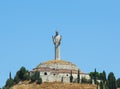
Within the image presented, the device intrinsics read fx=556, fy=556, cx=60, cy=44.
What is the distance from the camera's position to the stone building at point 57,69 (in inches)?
3585

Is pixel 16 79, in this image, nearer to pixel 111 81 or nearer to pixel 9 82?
pixel 9 82

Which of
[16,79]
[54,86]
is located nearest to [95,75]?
[54,86]

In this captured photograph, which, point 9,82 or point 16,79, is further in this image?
point 16,79

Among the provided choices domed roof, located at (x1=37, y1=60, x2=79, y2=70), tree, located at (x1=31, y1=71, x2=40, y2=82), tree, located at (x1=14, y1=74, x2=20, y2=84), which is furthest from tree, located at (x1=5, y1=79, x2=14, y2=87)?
domed roof, located at (x1=37, y1=60, x2=79, y2=70)

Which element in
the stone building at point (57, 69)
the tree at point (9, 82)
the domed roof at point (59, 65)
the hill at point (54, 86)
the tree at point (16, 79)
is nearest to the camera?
the hill at point (54, 86)

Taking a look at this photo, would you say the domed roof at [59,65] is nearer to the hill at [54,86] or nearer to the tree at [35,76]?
the tree at [35,76]

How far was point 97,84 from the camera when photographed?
3388 inches

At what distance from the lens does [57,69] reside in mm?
92875

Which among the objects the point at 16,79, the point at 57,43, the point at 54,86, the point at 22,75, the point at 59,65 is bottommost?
the point at 54,86

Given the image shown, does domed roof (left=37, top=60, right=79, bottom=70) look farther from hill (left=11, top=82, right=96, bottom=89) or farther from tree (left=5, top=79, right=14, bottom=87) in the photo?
tree (left=5, top=79, right=14, bottom=87)

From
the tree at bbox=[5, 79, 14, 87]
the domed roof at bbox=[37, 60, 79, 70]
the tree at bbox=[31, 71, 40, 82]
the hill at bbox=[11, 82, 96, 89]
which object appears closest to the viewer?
the hill at bbox=[11, 82, 96, 89]

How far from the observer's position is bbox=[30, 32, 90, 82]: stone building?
9106cm

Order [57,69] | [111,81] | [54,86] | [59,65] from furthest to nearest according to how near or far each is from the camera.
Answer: [57,69]
[59,65]
[54,86]
[111,81]

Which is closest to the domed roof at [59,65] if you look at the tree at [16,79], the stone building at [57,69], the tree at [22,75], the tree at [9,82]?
the stone building at [57,69]
